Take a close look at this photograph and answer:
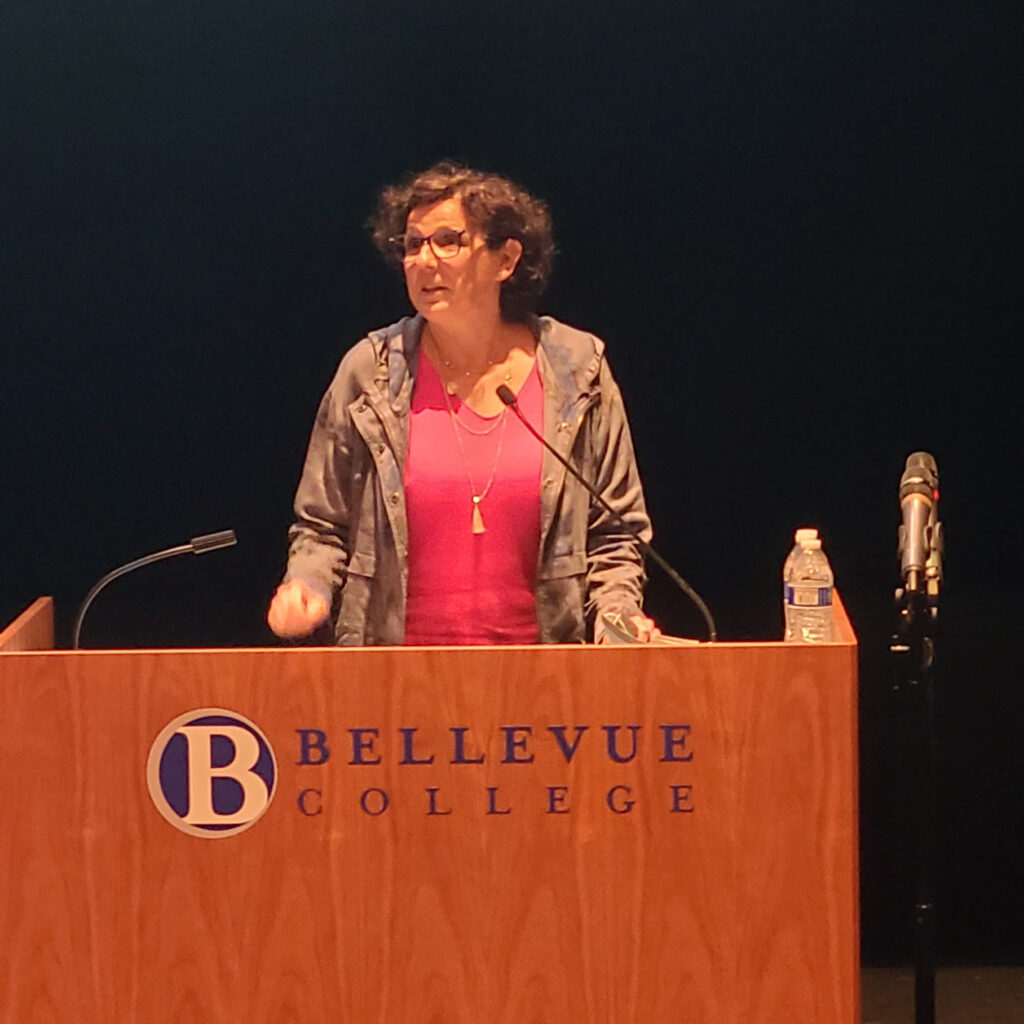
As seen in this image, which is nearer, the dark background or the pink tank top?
the pink tank top

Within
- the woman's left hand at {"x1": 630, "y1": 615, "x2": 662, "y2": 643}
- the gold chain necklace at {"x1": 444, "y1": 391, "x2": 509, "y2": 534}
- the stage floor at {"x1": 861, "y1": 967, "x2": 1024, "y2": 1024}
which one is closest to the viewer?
the woman's left hand at {"x1": 630, "y1": 615, "x2": 662, "y2": 643}

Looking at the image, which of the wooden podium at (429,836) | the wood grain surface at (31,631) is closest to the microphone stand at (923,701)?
the wooden podium at (429,836)

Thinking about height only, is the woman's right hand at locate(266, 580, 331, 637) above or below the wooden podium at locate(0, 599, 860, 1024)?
above

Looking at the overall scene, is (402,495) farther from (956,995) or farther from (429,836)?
(956,995)

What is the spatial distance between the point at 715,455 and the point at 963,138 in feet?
2.56

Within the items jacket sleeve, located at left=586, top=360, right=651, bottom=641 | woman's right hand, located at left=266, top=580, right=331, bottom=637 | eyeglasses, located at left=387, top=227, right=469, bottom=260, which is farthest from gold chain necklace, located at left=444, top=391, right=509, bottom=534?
woman's right hand, located at left=266, top=580, right=331, bottom=637

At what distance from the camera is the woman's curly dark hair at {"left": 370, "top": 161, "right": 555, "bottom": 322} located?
2.74 metres

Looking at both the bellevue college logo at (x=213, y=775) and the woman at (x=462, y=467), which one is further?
the woman at (x=462, y=467)

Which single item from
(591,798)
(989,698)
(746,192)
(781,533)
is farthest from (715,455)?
(591,798)

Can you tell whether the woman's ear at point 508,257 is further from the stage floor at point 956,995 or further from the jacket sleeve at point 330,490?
the stage floor at point 956,995

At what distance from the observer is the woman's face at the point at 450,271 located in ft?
8.89

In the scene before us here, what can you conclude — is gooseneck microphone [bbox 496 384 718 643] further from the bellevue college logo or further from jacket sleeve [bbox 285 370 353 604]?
the bellevue college logo

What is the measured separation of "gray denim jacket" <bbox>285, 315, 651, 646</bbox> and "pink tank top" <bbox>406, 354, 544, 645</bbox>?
0.02m

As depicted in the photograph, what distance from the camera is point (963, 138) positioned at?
336 cm
